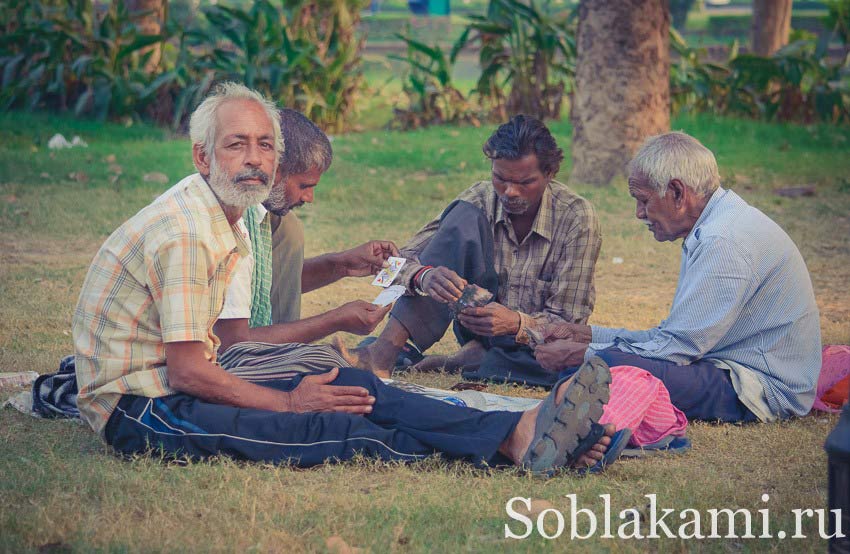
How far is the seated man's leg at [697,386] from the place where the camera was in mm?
4227

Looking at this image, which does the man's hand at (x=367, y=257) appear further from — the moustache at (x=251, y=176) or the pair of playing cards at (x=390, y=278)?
the moustache at (x=251, y=176)

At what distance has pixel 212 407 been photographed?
3674mm

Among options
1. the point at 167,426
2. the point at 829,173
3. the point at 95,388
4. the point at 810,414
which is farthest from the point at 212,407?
the point at 829,173

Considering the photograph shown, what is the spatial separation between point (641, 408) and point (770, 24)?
44.3 ft

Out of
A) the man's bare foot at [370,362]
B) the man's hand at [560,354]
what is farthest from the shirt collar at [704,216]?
the man's bare foot at [370,362]

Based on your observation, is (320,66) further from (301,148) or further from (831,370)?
(831,370)

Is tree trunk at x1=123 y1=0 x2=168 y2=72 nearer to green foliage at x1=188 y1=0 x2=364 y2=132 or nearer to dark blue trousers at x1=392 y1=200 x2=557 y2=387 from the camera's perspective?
green foliage at x1=188 y1=0 x2=364 y2=132

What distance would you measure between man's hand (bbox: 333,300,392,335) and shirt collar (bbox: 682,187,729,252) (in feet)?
4.33

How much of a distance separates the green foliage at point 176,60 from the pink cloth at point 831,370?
862 cm

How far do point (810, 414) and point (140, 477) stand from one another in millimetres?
2778

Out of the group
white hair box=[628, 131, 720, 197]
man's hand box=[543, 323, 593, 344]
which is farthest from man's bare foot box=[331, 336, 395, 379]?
white hair box=[628, 131, 720, 197]

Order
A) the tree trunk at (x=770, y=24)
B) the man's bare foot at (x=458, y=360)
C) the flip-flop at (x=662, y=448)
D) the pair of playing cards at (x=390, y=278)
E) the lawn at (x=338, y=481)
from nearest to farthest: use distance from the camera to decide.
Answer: the lawn at (x=338, y=481), the flip-flop at (x=662, y=448), the pair of playing cards at (x=390, y=278), the man's bare foot at (x=458, y=360), the tree trunk at (x=770, y=24)

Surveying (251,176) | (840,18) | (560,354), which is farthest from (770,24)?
(251,176)

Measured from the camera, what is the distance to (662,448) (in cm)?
405
